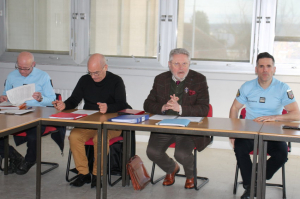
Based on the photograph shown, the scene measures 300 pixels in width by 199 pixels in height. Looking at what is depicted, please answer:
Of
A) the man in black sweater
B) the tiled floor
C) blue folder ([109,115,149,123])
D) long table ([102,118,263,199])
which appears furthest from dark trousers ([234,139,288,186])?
the man in black sweater

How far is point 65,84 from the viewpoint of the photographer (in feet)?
18.3

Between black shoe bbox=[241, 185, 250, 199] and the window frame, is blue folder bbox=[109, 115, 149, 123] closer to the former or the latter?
black shoe bbox=[241, 185, 250, 199]

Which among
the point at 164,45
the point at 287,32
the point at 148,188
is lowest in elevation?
the point at 148,188

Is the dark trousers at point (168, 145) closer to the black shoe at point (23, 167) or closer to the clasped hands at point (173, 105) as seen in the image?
the clasped hands at point (173, 105)

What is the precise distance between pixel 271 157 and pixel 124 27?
9.51 feet

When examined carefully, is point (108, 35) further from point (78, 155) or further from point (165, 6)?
point (78, 155)

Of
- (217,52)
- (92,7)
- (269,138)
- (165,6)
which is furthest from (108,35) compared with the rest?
(269,138)

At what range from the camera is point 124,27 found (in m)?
5.32

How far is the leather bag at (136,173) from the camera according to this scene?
11.1ft

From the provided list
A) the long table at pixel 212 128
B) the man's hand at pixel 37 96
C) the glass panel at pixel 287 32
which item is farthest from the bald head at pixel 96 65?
the glass panel at pixel 287 32

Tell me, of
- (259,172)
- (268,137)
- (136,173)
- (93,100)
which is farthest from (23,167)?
(268,137)

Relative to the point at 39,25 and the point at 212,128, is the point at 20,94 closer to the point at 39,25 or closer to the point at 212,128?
the point at 212,128

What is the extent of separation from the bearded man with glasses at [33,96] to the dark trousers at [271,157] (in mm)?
1879

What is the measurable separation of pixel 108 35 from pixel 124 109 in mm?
2027
